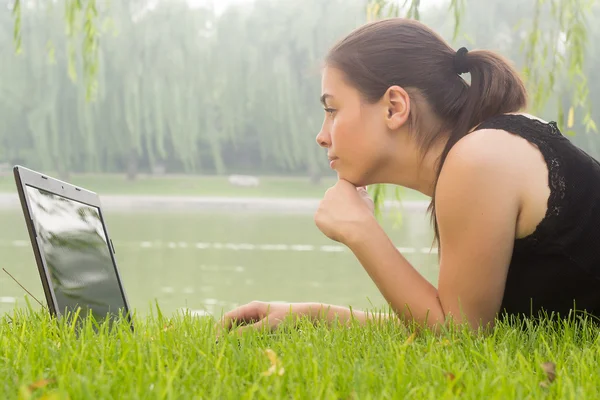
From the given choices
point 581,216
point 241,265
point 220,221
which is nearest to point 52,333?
point 581,216

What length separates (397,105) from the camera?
1773mm

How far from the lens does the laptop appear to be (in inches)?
64.9

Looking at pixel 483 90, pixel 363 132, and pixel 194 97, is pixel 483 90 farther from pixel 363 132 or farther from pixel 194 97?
pixel 194 97

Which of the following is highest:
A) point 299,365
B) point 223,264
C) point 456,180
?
point 456,180

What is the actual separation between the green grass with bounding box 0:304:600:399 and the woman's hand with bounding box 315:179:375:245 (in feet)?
0.72

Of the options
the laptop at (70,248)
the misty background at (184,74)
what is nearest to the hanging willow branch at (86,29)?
the laptop at (70,248)

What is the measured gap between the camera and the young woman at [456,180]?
63.8 inches

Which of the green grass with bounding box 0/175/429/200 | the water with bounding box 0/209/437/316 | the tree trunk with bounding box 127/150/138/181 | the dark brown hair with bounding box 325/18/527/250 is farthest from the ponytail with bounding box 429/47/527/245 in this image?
the tree trunk with bounding box 127/150/138/181

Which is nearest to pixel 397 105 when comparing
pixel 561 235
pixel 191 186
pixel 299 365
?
pixel 561 235

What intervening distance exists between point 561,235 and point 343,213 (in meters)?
0.46

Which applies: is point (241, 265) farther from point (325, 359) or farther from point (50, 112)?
point (50, 112)

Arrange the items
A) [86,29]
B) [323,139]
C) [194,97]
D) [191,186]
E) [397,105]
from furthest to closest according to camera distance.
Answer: [191,186]
[194,97]
[86,29]
[323,139]
[397,105]

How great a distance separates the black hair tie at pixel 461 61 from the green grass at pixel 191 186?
17022mm

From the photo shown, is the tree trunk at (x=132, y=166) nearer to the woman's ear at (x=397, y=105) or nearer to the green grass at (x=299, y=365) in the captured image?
the woman's ear at (x=397, y=105)
